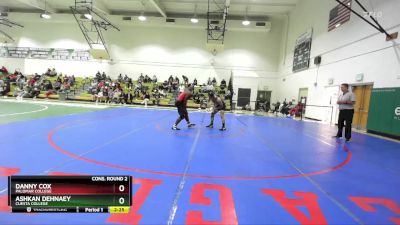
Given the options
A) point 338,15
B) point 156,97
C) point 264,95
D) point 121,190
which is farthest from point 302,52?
point 121,190

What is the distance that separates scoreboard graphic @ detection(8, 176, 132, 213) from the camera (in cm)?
168

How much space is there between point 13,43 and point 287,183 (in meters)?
33.0

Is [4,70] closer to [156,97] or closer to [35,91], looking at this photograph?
[35,91]

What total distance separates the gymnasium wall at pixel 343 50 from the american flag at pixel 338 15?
0.93ft

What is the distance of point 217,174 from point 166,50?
2401 centimetres

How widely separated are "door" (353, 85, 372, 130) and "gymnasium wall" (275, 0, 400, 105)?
0.48 meters

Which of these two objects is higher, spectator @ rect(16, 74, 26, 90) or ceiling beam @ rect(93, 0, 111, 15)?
ceiling beam @ rect(93, 0, 111, 15)

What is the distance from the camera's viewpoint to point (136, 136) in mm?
7008

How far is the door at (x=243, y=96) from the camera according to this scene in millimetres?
24328

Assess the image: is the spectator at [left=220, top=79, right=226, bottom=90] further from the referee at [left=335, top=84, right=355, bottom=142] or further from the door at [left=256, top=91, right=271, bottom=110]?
the referee at [left=335, top=84, right=355, bottom=142]

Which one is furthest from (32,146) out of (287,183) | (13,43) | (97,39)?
(13,43)

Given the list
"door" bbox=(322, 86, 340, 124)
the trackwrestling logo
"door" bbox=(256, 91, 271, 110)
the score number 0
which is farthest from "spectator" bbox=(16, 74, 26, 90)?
the trackwrestling logo

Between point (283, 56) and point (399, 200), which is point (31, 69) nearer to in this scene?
point (283, 56)

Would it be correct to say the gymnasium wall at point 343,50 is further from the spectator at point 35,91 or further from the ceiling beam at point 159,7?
the spectator at point 35,91
